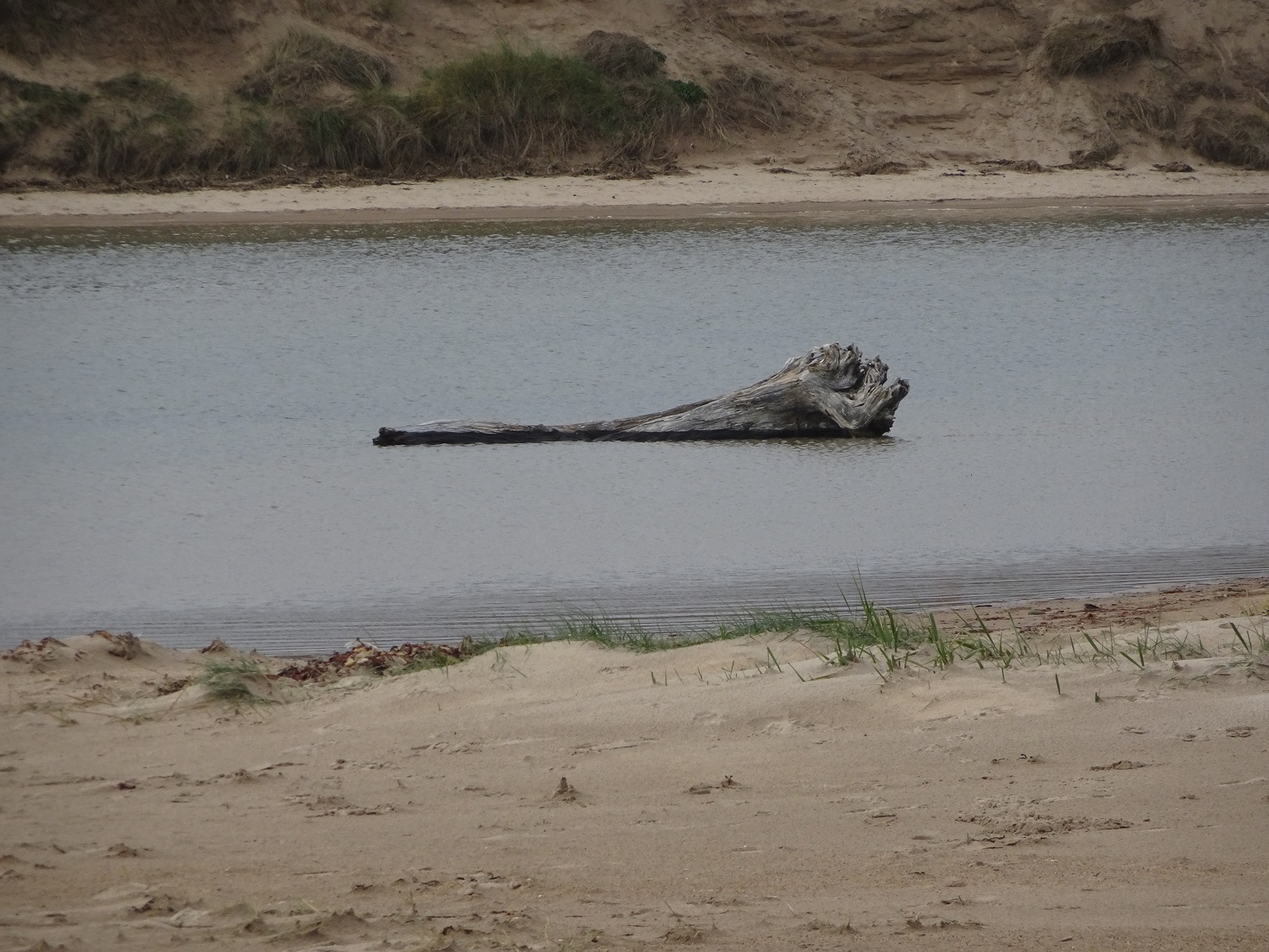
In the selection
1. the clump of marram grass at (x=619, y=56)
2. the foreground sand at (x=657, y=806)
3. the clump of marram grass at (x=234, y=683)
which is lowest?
the clump of marram grass at (x=234, y=683)

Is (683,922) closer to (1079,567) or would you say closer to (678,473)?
(1079,567)

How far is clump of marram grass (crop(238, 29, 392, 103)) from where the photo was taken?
20.1m

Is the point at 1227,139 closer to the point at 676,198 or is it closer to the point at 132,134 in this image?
the point at 676,198

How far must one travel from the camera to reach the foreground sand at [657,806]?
280 centimetres

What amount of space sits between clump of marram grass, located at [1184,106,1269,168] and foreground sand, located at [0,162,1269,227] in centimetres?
68

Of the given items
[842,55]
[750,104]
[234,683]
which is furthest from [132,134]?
[234,683]

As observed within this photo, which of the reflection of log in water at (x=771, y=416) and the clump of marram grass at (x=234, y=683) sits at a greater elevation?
the clump of marram grass at (x=234, y=683)

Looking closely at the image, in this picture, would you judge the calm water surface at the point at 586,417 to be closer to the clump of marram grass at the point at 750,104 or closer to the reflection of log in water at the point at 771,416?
the reflection of log in water at the point at 771,416

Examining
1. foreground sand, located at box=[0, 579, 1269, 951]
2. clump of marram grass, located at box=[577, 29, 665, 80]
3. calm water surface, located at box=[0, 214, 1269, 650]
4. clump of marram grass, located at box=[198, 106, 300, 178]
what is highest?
clump of marram grass, located at box=[577, 29, 665, 80]

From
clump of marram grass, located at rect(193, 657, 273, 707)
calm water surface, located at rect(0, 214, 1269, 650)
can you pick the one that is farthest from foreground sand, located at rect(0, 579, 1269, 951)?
calm water surface, located at rect(0, 214, 1269, 650)

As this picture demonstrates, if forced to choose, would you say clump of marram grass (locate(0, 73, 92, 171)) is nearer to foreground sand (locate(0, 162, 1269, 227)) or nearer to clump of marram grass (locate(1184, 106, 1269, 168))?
foreground sand (locate(0, 162, 1269, 227))

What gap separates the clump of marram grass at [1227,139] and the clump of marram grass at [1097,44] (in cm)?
157

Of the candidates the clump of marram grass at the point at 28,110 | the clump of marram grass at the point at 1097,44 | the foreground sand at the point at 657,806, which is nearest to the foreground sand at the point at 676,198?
the clump of marram grass at the point at 28,110

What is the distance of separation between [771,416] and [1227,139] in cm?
1518
